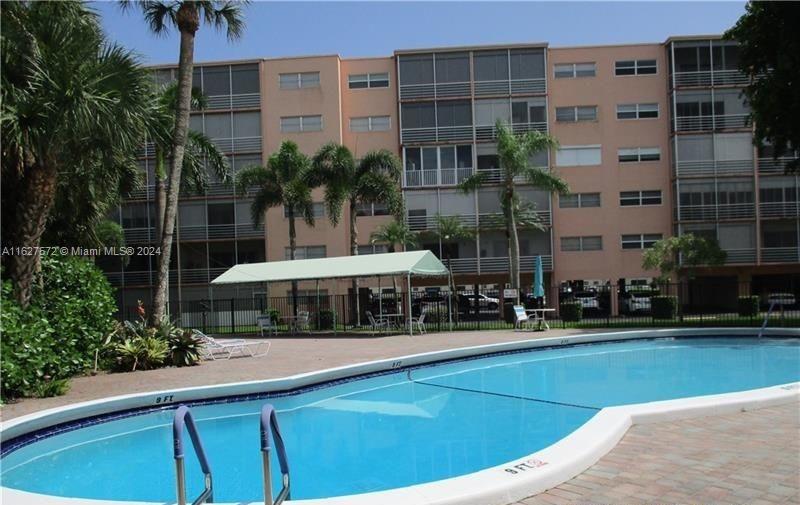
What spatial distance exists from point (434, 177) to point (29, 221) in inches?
1181

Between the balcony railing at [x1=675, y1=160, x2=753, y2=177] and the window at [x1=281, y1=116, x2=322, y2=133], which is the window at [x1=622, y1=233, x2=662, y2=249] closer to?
the balcony railing at [x1=675, y1=160, x2=753, y2=177]

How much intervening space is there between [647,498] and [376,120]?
37884 millimetres

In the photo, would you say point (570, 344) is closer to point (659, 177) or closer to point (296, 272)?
point (296, 272)

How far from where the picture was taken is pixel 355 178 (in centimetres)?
3138

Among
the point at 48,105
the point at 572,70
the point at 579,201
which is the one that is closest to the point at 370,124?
the point at 572,70

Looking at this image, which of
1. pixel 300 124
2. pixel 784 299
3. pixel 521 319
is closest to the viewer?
pixel 521 319

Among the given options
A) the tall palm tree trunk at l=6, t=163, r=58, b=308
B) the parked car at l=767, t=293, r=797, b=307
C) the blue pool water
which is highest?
the tall palm tree trunk at l=6, t=163, r=58, b=308

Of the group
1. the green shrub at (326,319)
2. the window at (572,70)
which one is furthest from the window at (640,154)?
the green shrub at (326,319)

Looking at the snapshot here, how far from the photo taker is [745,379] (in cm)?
1285

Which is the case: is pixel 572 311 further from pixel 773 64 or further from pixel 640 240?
pixel 640 240

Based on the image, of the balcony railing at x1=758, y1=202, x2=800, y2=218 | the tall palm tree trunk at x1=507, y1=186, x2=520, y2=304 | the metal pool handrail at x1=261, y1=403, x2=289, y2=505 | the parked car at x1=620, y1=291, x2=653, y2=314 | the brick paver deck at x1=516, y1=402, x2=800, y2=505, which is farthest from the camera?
the balcony railing at x1=758, y1=202, x2=800, y2=218

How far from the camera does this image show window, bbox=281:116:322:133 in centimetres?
4056

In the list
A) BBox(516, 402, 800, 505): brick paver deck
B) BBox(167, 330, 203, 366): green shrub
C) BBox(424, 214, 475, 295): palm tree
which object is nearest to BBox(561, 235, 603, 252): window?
BBox(424, 214, 475, 295): palm tree

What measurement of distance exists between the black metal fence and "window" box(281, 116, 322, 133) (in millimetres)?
11389
